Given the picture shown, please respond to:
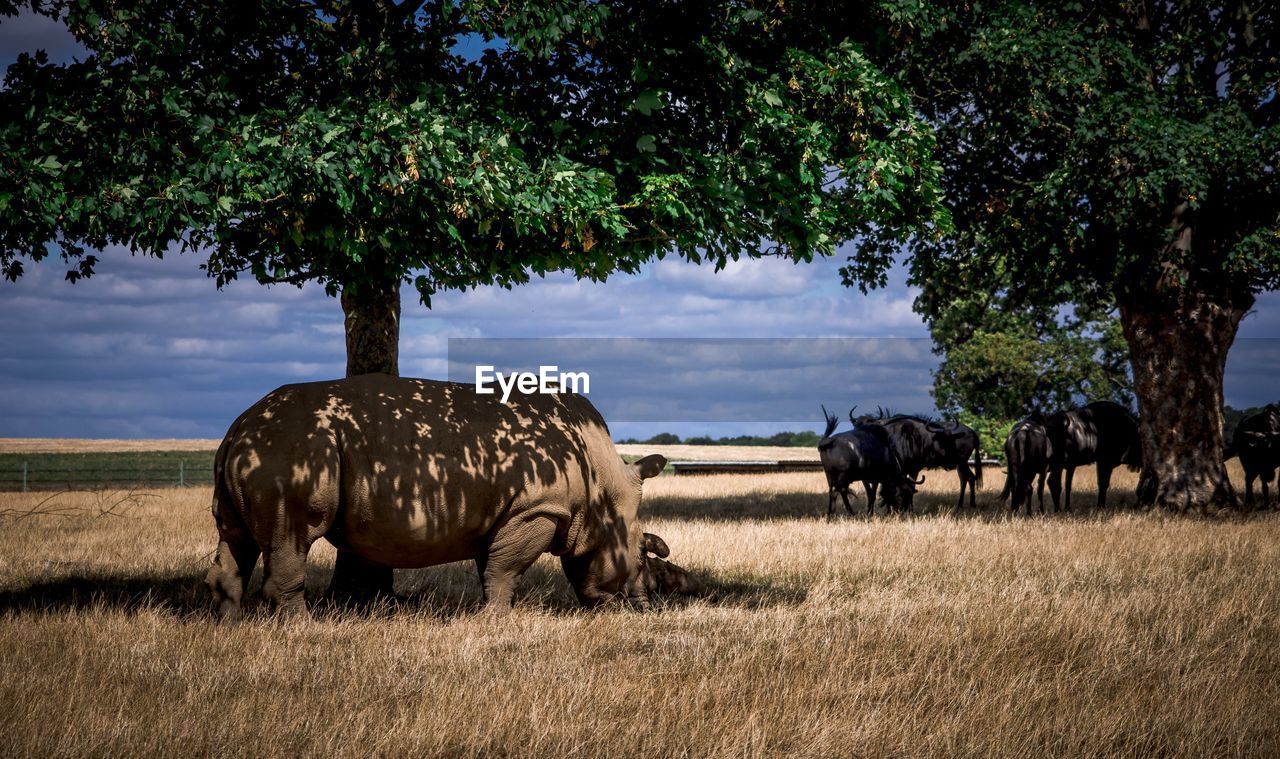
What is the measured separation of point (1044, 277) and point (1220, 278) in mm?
3298

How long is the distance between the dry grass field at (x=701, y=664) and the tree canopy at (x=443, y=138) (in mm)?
3564

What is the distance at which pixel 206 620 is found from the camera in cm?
862

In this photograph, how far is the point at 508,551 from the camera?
9.20m

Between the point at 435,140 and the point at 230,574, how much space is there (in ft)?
13.9

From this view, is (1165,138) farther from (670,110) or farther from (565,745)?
(565,745)

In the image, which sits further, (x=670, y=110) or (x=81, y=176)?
(x=670, y=110)

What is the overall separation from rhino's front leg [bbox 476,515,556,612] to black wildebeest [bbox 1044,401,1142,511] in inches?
654

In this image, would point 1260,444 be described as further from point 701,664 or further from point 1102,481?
point 701,664

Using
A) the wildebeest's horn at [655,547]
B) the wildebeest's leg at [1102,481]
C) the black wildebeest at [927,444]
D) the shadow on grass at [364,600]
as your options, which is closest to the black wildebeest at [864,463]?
the black wildebeest at [927,444]

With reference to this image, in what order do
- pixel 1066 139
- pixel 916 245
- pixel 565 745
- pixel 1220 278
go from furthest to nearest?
pixel 916 245 → pixel 1220 278 → pixel 1066 139 → pixel 565 745

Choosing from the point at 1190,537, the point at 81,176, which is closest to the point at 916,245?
the point at 1190,537

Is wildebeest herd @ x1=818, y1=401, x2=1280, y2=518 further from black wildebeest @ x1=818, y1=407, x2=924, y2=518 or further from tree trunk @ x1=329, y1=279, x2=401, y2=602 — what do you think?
tree trunk @ x1=329, y1=279, x2=401, y2=602

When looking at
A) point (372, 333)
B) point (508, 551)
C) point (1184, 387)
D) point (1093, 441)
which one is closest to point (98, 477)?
point (372, 333)

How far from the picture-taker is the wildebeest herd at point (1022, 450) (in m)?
21.2
